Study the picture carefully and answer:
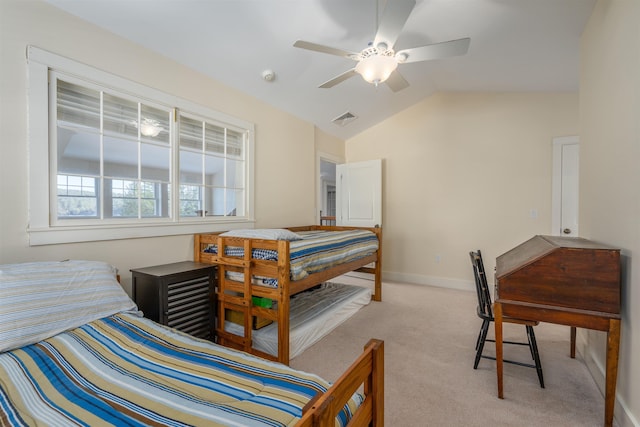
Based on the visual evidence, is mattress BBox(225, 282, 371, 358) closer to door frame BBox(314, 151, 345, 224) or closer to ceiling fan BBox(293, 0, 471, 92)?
door frame BBox(314, 151, 345, 224)

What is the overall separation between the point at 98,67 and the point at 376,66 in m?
1.98

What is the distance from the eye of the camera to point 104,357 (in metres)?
1.19

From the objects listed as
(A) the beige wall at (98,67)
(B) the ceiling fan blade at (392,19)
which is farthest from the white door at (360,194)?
(B) the ceiling fan blade at (392,19)

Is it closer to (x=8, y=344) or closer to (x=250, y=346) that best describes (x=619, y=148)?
(x=250, y=346)

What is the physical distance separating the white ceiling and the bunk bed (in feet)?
5.98

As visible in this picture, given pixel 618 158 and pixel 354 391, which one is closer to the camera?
pixel 354 391

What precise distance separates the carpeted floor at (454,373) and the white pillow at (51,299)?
1388 millimetres

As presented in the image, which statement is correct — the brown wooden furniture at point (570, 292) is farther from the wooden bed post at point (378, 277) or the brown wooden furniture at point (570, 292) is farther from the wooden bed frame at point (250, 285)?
the wooden bed post at point (378, 277)

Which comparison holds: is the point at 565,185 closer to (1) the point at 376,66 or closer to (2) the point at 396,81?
(2) the point at 396,81

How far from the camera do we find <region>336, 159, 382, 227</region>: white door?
183 inches

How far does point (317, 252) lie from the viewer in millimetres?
2434

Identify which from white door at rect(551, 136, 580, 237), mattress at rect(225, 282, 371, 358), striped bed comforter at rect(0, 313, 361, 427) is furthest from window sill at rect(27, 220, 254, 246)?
white door at rect(551, 136, 580, 237)

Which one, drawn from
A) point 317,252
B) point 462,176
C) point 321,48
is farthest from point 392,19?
point 462,176

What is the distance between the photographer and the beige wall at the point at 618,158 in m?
1.41
